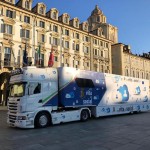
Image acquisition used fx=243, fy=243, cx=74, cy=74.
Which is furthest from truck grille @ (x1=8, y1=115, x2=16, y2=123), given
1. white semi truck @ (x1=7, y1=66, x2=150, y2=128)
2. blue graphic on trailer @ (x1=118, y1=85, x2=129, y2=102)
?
blue graphic on trailer @ (x1=118, y1=85, x2=129, y2=102)

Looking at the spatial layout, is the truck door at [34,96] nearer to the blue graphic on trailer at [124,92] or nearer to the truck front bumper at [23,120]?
the truck front bumper at [23,120]

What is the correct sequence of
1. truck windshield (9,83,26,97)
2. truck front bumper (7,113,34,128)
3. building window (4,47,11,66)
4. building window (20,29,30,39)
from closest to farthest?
truck front bumper (7,113,34,128) → truck windshield (9,83,26,97) → building window (4,47,11,66) → building window (20,29,30,39)

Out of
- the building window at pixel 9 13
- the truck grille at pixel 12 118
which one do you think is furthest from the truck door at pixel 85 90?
the building window at pixel 9 13

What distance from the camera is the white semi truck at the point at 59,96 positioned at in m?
15.1

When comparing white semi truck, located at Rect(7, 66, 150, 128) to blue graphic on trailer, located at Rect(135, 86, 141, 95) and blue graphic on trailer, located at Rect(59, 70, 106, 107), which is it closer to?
blue graphic on trailer, located at Rect(59, 70, 106, 107)

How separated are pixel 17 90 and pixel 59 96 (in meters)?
3.05

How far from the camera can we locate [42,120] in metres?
15.6

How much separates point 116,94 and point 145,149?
13.3m

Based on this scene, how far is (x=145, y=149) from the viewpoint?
913 cm

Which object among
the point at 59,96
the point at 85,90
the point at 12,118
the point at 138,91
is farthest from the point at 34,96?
the point at 138,91

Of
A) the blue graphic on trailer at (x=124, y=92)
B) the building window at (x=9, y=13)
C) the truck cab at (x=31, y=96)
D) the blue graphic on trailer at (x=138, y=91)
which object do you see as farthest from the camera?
the building window at (x=9, y=13)

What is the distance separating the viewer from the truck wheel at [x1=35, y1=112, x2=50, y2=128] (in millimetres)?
15289

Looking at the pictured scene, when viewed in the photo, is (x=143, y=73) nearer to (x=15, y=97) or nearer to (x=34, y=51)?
(x=34, y=51)

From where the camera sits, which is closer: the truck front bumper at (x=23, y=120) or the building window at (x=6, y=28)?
the truck front bumper at (x=23, y=120)
